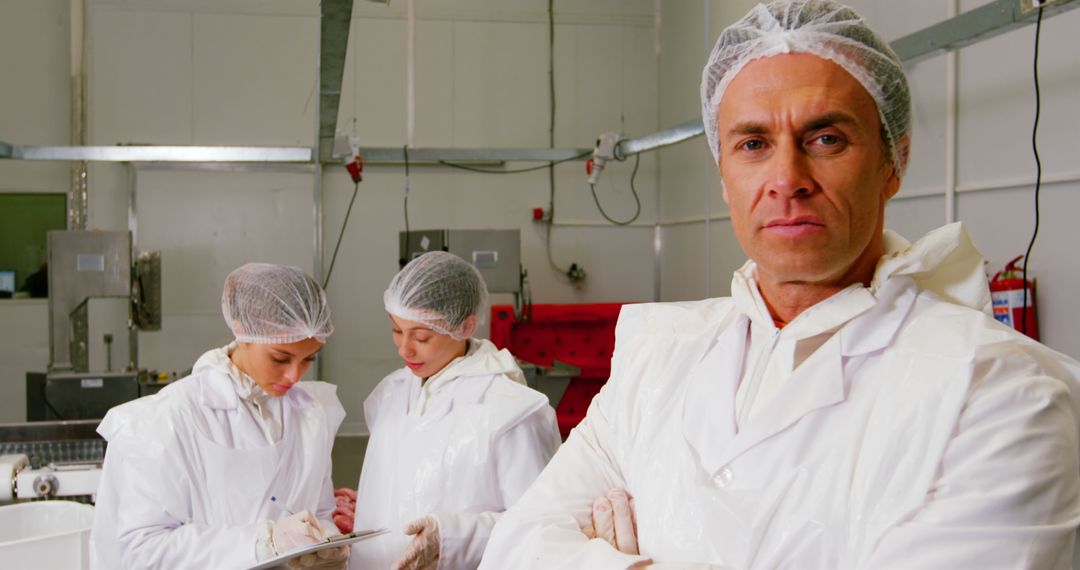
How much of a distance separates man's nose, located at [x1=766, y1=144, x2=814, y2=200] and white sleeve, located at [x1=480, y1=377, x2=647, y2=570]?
37 cm

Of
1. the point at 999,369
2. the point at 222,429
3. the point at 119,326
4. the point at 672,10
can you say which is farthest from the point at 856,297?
the point at 119,326

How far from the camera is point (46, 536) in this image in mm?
1503

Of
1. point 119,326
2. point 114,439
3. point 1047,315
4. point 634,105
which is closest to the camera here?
point 114,439

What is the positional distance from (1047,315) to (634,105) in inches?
132

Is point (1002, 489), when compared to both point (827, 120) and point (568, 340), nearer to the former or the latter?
point (827, 120)

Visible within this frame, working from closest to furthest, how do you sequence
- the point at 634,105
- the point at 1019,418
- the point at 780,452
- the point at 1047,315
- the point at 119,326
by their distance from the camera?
the point at 1019,418 < the point at 780,452 < the point at 1047,315 < the point at 119,326 < the point at 634,105

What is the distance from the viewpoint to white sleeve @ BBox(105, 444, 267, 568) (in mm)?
1430

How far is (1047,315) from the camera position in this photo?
2.10 m

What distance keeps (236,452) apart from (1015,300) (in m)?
2.03

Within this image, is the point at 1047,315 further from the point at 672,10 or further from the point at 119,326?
the point at 119,326

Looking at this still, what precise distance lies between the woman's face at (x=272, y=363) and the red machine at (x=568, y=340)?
2.03m

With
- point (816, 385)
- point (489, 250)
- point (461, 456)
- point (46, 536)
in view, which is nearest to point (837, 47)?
point (816, 385)

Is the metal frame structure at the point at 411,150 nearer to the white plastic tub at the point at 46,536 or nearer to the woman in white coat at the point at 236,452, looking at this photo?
the woman in white coat at the point at 236,452

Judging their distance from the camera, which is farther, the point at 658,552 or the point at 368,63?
the point at 368,63
